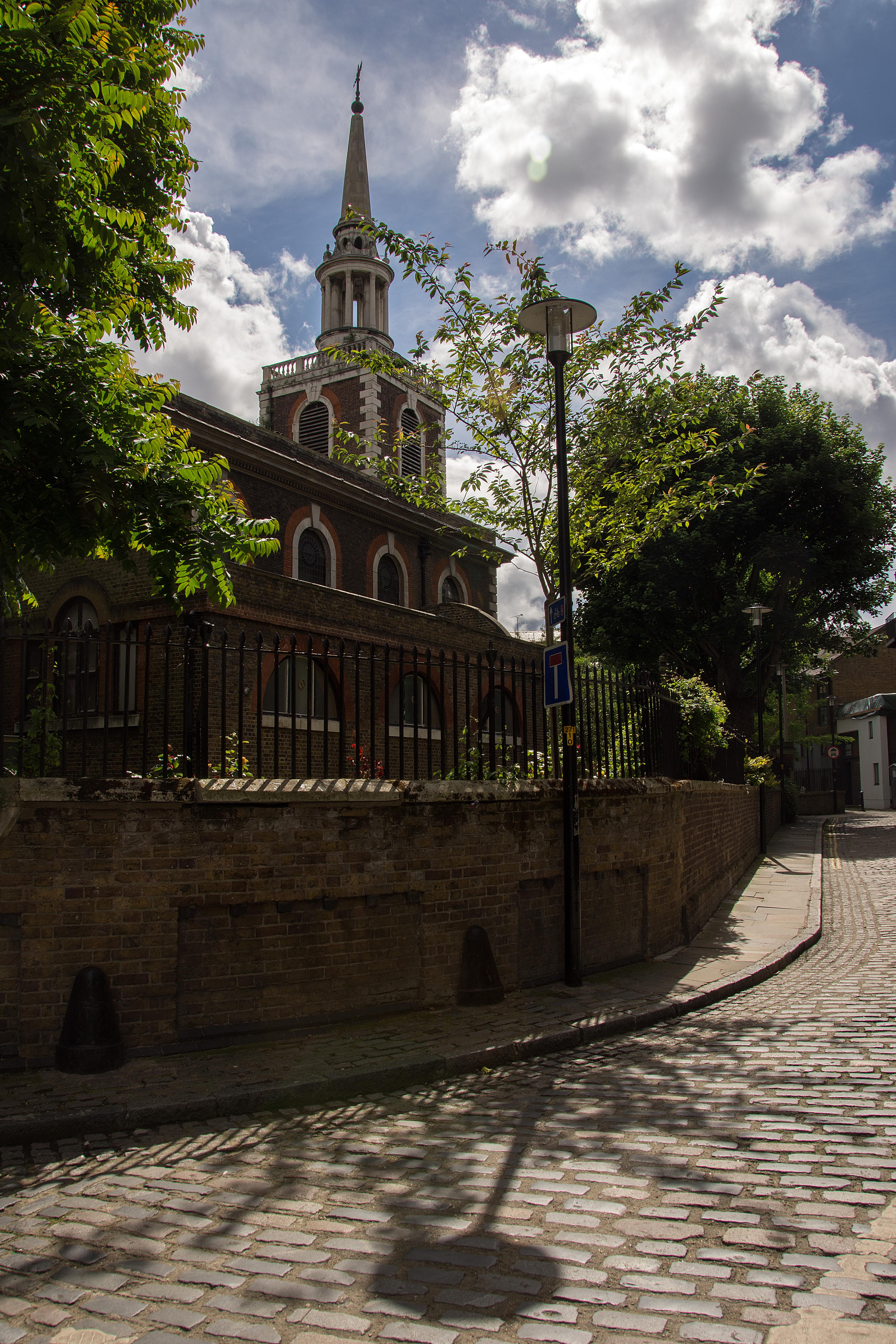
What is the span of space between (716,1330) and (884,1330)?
0.48 metres

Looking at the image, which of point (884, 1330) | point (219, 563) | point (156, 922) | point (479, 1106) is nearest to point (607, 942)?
point (479, 1106)

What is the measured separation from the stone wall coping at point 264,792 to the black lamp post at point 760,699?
15.2m

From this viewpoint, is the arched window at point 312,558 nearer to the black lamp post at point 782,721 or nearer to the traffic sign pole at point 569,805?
the traffic sign pole at point 569,805

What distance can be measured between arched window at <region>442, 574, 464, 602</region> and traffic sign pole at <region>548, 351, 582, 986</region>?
2092 centimetres

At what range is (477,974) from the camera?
7.27m

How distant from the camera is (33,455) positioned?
5871mm

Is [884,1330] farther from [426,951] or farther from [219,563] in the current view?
[219,563]

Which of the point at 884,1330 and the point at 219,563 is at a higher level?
the point at 219,563

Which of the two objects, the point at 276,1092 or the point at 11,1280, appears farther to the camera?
the point at 276,1092

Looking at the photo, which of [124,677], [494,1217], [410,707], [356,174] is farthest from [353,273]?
[494,1217]

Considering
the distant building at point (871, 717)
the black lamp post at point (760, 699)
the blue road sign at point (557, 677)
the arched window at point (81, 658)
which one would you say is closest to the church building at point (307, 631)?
the arched window at point (81, 658)

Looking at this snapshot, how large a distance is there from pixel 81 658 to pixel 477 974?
12.5ft

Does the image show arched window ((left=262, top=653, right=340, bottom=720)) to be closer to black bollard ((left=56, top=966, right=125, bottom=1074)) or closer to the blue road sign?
the blue road sign

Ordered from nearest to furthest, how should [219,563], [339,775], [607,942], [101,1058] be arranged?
1. [101,1058]
2. [219,563]
3. [339,775]
4. [607,942]
